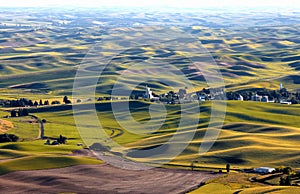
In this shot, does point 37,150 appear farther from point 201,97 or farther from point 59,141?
point 201,97

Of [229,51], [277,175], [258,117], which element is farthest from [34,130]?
[229,51]

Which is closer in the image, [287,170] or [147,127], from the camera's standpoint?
[287,170]

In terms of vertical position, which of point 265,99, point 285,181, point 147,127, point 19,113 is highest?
point 265,99

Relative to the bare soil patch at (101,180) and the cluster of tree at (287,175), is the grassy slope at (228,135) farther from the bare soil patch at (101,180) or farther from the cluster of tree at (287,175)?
the bare soil patch at (101,180)

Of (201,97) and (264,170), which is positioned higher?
(201,97)

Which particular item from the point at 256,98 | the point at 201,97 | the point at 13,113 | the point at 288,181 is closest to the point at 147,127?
the point at 13,113

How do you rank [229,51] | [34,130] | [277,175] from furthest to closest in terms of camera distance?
[229,51] → [34,130] → [277,175]

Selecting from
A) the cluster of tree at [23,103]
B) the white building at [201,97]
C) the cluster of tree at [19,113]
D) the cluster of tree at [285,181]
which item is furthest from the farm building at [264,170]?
the cluster of tree at [23,103]

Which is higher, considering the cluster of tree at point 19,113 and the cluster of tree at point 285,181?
the cluster of tree at point 19,113

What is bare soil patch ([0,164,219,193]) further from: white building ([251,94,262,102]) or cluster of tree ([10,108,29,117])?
white building ([251,94,262,102])

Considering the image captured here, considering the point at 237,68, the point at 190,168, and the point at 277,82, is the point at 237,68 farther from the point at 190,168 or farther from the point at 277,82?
the point at 190,168

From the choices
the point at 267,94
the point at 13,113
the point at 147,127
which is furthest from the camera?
the point at 267,94
